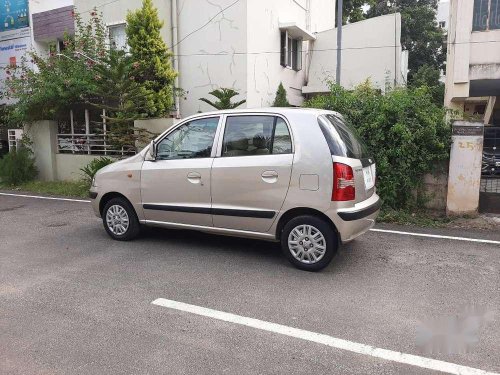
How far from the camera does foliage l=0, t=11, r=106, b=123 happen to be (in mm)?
10820

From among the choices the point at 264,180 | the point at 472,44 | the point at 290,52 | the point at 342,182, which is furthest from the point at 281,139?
the point at 472,44

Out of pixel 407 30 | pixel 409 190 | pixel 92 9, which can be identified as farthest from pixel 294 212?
pixel 407 30

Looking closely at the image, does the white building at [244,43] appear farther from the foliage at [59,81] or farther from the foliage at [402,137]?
the foliage at [402,137]

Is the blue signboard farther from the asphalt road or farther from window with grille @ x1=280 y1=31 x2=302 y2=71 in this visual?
the asphalt road

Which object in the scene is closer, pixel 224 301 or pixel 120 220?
pixel 224 301

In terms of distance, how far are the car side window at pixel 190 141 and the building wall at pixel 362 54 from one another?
11.0 m

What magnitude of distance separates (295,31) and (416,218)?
9.12 m

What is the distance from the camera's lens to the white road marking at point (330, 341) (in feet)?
9.93

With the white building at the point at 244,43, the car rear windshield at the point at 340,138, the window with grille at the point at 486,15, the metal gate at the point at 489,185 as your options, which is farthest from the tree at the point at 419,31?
the car rear windshield at the point at 340,138

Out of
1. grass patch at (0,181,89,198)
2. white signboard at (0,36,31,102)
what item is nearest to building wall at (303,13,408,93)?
grass patch at (0,181,89,198)

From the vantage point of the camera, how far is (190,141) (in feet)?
18.1

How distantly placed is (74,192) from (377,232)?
294 inches

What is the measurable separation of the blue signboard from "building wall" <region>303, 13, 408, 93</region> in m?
10.9

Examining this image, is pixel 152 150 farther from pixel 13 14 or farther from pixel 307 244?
pixel 13 14
